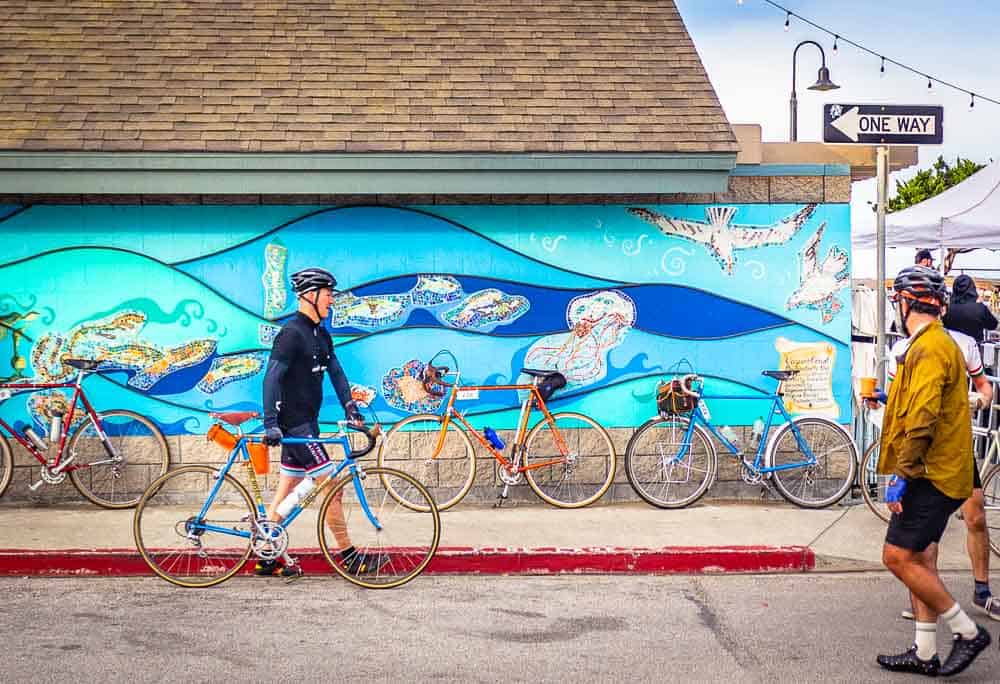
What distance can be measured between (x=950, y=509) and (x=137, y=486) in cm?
664

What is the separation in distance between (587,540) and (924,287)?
3.55 metres

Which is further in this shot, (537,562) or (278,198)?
(278,198)

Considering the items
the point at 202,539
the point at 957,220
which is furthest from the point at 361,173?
the point at 957,220

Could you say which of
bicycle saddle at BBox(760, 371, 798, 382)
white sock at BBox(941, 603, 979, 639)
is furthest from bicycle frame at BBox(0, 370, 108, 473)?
white sock at BBox(941, 603, 979, 639)

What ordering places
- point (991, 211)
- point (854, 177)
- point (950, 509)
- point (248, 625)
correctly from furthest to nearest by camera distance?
1. point (991, 211)
2. point (854, 177)
3. point (248, 625)
4. point (950, 509)

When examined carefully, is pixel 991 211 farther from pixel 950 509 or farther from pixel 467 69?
pixel 950 509

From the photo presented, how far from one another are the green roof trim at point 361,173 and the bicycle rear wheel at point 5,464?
6.72 ft

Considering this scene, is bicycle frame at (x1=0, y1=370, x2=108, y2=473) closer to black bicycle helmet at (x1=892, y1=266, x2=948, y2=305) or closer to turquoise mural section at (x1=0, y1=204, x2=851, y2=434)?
→ turquoise mural section at (x1=0, y1=204, x2=851, y2=434)

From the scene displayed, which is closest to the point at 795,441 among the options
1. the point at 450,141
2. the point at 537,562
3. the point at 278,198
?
the point at 537,562

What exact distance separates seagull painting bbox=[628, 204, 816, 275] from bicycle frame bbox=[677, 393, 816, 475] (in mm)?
1136

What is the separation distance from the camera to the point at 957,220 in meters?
15.5

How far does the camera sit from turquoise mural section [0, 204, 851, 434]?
1011 cm

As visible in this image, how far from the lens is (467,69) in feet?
34.8

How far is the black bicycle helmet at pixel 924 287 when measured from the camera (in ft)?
20.0
